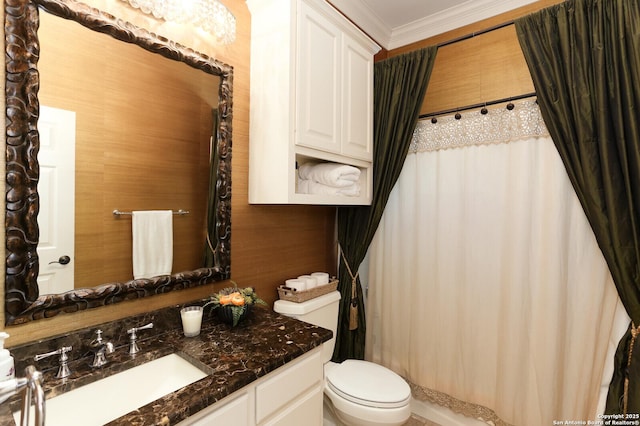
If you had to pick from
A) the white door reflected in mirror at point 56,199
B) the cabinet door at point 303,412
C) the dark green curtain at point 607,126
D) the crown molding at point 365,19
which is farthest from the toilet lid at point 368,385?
the crown molding at point 365,19

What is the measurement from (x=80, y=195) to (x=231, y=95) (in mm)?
776

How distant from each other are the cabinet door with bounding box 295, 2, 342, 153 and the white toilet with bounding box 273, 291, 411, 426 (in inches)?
35.5

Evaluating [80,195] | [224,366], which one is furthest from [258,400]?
[80,195]

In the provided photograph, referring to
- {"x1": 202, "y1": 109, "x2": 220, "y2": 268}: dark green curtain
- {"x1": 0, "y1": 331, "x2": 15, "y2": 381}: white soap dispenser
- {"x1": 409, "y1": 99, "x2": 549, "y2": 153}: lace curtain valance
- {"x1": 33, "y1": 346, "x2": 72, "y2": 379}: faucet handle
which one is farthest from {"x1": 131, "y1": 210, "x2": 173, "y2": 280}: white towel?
{"x1": 409, "y1": 99, "x2": 549, "y2": 153}: lace curtain valance

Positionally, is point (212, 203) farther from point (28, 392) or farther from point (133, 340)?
point (28, 392)

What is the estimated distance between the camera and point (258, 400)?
1021 millimetres

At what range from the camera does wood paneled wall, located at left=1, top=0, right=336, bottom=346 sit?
1.11m

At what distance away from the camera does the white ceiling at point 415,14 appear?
1.91 metres

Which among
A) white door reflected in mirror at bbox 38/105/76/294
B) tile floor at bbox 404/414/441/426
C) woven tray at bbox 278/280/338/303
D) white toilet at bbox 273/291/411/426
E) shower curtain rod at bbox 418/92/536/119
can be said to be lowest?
tile floor at bbox 404/414/441/426

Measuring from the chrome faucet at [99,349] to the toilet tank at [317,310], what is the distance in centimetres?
83

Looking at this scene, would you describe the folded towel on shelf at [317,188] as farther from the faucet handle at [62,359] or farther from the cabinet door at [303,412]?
the faucet handle at [62,359]

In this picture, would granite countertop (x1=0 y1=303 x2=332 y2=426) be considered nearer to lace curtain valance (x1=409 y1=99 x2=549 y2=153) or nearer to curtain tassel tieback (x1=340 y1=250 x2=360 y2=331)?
curtain tassel tieback (x1=340 y1=250 x2=360 y2=331)

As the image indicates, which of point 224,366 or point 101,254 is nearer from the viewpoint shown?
point 224,366

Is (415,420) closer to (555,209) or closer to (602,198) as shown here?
(555,209)
